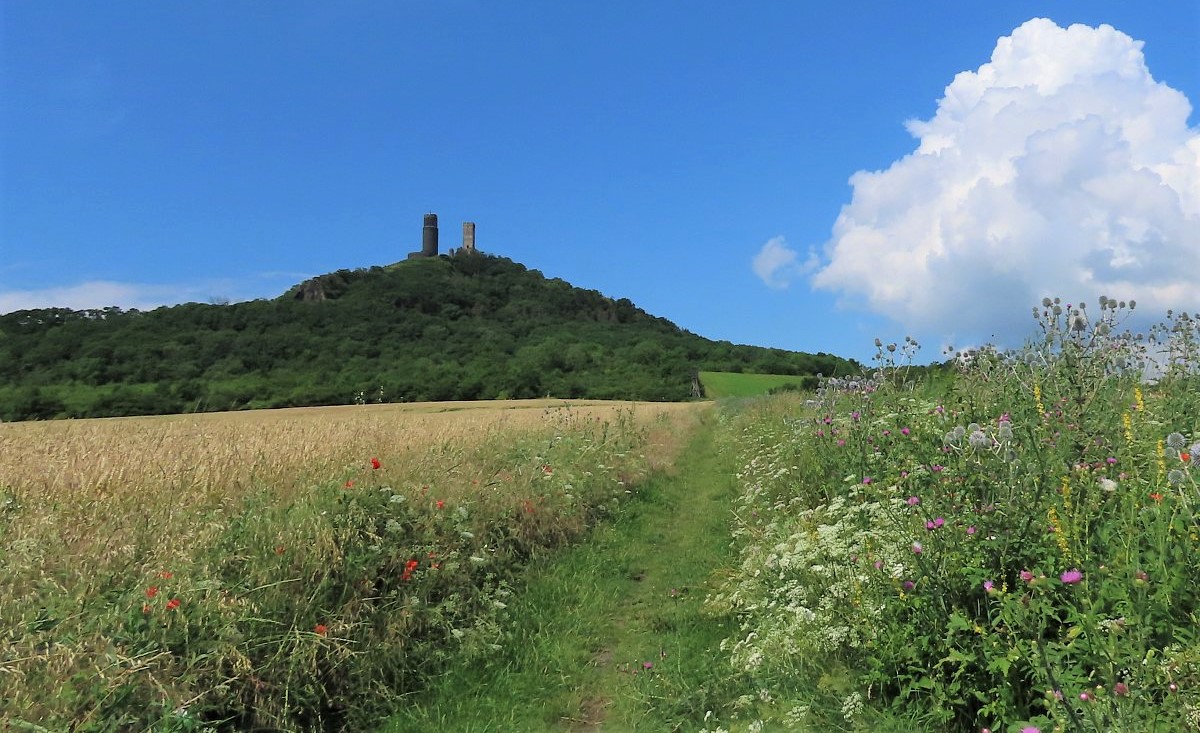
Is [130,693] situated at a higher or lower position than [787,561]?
lower

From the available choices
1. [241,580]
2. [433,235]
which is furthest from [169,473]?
[433,235]

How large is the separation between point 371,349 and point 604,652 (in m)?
57.2

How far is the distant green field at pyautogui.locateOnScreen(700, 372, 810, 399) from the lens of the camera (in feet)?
188

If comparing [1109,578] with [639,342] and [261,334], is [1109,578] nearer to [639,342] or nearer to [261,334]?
[261,334]

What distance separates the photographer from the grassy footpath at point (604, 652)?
446 cm

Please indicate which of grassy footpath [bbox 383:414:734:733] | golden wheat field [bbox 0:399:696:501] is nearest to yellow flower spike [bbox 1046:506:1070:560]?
grassy footpath [bbox 383:414:734:733]

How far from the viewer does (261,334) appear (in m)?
56.9

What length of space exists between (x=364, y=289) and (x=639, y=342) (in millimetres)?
31255

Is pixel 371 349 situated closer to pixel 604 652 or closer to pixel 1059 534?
pixel 604 652

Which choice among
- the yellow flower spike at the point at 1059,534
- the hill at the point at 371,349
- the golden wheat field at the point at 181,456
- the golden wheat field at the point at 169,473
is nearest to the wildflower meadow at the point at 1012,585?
the yellow flower spike at the point at 1059,534

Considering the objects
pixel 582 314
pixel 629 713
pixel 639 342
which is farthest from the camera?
pixel 582 314

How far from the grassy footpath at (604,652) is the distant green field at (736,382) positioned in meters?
48.3

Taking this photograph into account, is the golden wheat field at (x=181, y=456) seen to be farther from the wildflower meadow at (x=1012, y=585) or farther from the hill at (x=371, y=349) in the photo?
the hill at (x=371, y=349)

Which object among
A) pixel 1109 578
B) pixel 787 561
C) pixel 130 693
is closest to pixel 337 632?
pixel 130 693
